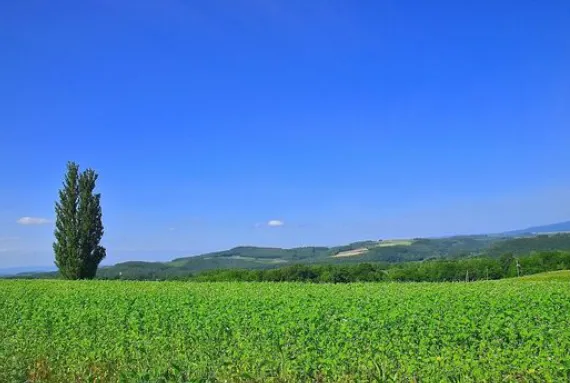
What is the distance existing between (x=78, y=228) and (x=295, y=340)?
38.2 m

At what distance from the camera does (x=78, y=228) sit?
45.2 meters

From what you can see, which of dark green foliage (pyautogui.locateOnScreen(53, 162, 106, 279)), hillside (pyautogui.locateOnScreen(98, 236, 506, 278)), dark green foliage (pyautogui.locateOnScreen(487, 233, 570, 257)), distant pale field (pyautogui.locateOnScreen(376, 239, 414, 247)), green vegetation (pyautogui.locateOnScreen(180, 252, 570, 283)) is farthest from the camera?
distant pale field (pyautogui.locateOnScreen(376, 239, 414, 247))

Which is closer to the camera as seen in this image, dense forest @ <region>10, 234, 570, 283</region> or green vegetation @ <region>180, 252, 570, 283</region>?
green vegetation @ <region>180, 252, 570, 283</region>

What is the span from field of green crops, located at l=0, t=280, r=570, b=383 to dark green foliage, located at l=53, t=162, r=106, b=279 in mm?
28055

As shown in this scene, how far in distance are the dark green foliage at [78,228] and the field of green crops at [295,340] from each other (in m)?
28.1

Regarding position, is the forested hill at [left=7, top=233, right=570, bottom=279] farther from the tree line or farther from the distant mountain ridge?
the tree line

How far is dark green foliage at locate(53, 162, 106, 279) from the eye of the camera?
146 feet

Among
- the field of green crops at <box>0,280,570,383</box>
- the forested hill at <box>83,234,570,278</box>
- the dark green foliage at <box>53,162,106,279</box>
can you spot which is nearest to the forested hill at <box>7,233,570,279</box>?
the forested hill at <box>83,234,570,278</box>

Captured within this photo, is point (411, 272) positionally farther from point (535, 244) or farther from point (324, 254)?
point (324, 254)

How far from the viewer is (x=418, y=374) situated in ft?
28.6

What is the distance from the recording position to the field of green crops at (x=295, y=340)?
865 centimetres

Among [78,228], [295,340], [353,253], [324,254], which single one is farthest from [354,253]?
[295,340]

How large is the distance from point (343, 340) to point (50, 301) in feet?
42.2

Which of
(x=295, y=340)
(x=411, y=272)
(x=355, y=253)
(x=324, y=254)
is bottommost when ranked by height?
(x=411, y=272)
